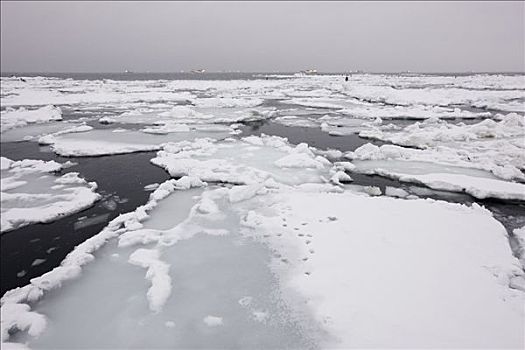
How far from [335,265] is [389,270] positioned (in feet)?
2.41

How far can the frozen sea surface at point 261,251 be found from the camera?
11.9 feet

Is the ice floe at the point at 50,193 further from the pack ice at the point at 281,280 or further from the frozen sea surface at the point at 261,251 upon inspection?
the pack ice at the point at 281,280

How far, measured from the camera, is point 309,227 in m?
6.20

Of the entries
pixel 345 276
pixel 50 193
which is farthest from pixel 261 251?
pixel 50 193

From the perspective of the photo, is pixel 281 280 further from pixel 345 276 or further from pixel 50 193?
pixel 50 193

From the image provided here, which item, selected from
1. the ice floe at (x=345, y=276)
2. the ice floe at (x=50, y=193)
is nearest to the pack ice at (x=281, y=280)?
the ice floe at (x=345, y=276)

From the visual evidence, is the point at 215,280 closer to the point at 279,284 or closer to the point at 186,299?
the point at 186,299

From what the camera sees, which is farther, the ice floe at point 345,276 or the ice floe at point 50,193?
the ice floe at point 50,193

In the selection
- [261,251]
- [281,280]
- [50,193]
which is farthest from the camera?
[50,193]

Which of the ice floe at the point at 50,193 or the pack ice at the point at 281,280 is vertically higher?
the ice floe at the point at 50,193

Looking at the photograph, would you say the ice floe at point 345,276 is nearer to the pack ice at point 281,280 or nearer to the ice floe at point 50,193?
the pack ice at point 281,280

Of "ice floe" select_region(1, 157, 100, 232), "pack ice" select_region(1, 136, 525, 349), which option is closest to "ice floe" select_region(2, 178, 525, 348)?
"pack ice" select_region(1, 136, 525, 349)

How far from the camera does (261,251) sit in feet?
17.7

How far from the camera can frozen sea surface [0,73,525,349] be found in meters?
3.63
